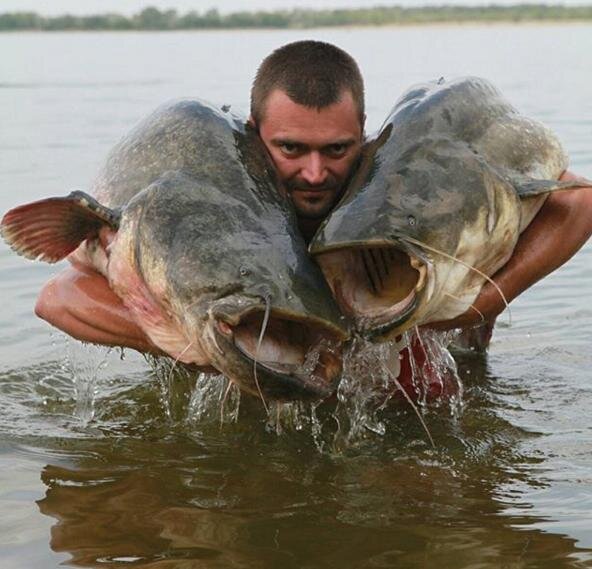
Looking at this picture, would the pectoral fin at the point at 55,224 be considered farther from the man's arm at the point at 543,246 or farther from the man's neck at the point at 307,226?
the man's arm at the point at 543,246

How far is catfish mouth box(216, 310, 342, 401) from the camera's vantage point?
3.08 m

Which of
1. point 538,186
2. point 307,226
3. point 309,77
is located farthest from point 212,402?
point 538,186

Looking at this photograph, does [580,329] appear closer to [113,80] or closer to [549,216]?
[549,216]

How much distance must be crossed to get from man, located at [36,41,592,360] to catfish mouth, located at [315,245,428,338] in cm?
53

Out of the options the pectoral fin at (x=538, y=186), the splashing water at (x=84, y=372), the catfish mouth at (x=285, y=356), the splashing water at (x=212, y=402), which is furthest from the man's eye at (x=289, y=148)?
the splashing water at (x=84, y=372)

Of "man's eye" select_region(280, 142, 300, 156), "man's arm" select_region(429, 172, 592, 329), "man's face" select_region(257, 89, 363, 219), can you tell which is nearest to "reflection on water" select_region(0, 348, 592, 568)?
"man's arm" select_region(429, 172, 592, 329)

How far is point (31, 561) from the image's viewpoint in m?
3.21

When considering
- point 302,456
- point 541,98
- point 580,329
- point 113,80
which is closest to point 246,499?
point 302,456

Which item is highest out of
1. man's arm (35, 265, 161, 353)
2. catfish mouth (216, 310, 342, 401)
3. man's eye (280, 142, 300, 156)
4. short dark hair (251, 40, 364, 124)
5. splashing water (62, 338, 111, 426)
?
short dark hair (251, 40, 364, 124)

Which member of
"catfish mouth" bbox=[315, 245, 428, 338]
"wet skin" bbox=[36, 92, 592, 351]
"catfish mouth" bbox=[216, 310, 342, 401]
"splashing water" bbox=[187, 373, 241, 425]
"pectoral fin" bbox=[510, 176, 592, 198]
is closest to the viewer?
"catfish mouth" bbox=[216, 310, 342, 401]

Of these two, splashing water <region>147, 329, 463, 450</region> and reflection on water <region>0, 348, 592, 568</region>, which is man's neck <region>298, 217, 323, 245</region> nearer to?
splashing water <region>147, 329, 463, 450</region>

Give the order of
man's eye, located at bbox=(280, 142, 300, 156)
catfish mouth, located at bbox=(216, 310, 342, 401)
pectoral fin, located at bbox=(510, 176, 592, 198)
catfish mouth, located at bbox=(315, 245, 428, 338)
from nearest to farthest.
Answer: catfish mouth, located at bbox=(216, 310, 342, 401), catfish mouth, located at bbox=(315, 245, 428, 338), pectoral fin, located at bbox=(510, 176, 592, 198), man's eye, located at bbox=(280, 142, 300, 156)

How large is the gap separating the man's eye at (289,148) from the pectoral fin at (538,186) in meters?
0.72

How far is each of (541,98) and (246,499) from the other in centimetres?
1355
